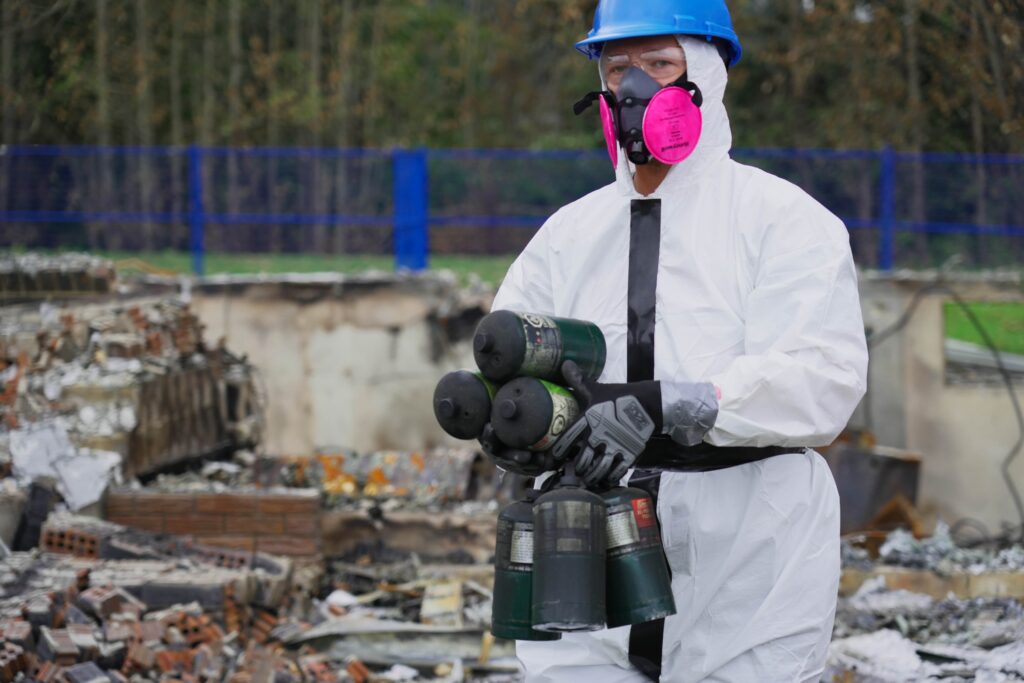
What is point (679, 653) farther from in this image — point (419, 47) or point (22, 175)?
point (419, 47)

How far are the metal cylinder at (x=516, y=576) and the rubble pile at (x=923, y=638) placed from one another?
2314 millimetres

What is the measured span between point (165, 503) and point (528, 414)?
15.3 ft

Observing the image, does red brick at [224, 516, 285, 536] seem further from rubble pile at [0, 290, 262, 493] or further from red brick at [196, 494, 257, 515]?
rubble pile at [0, 290, 262, 493]

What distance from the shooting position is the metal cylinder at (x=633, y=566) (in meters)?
2.53

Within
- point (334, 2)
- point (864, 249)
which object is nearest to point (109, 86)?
point (334, 2)

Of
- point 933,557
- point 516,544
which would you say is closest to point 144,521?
point 933,557

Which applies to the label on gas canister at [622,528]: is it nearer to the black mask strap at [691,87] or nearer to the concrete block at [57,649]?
the black mask strap at [691,87]

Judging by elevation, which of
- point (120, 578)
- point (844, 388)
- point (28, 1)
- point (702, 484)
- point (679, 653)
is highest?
point (28, 1)

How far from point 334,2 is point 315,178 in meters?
12.6

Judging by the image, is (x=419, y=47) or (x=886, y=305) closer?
(x=886, y=305)

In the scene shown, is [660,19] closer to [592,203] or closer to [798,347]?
[592,203]

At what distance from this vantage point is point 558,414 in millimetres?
2533

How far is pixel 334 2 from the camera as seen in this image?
83.9 feet

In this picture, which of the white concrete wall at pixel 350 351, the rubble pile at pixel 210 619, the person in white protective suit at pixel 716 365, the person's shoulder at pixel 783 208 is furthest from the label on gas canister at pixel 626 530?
the white concrete wall at pixel 350 351
